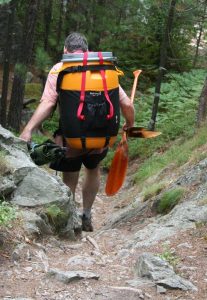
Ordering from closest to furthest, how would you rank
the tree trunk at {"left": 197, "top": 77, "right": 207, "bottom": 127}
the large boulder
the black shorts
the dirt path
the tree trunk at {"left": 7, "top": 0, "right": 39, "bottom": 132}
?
the dirt path < the large boulder < the black shorts < the tree trunk at {"left": 197, "top": 77, "right": 207, "bottom": 127} < the tree trunk at {"left": 7, "top": 0, "right": 39, "bottom": 132}

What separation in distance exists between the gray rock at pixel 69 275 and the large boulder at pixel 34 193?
3.40ft

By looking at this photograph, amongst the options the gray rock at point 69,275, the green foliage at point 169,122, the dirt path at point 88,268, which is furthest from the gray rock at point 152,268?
the green foliage at point 169,122

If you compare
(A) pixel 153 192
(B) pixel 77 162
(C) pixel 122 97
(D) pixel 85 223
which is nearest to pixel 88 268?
(B) pixel 77 162

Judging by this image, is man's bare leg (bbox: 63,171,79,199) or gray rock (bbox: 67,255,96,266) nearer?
gray rock (bbox: 67,255,96,266)

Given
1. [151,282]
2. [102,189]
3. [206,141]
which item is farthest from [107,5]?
[151,282]

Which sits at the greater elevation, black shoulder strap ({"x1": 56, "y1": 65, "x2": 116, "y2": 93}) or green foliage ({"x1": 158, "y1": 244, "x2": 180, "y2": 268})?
black shoulder strap ({"x1": 56, "y1": 65, "x2": 116, "y2": 93})

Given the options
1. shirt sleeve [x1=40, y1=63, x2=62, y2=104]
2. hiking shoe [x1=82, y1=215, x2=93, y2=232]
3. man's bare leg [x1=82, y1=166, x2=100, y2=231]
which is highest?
shirt sleeve [x1=40, y1=63, x2=62, y2=104]

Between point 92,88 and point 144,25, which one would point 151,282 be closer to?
point 92,88

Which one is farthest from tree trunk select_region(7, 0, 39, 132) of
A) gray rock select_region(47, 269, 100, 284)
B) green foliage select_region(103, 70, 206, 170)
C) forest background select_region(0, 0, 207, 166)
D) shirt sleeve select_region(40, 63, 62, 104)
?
Answer: gray rock select_region(47, 269, 100, 284)

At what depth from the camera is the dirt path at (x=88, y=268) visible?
3.59 m

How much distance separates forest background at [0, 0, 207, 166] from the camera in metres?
15.0

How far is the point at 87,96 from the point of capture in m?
4.92

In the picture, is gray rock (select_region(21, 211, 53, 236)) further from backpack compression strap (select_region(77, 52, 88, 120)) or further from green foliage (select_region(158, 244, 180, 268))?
green foliage (select_region(158, 244, 180, 268))

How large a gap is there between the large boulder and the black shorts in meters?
0.24
